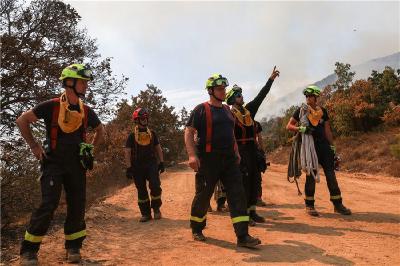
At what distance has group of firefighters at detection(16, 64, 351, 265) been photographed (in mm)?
5395

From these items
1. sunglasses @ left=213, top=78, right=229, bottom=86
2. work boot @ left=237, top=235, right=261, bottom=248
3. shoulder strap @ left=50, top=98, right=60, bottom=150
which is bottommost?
work boot @ left=237, top=235, right=261, bottom=248

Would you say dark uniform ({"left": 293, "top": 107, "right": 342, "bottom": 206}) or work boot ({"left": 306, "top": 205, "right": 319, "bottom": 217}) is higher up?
dark uniform ({"left": 293, "top": 107, "right": 342, "bottom": 206})

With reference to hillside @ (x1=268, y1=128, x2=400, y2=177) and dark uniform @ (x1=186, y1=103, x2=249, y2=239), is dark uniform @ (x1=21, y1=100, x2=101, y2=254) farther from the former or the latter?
hillside @ (x1=268, y1=128, x2=400, y2=177)

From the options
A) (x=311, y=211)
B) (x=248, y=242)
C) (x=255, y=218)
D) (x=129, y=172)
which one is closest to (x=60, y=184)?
(x=248, y=242)

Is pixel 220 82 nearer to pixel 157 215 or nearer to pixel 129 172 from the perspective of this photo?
Result: pixel 129 172

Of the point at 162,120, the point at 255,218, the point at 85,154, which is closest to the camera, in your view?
the point at 85,154

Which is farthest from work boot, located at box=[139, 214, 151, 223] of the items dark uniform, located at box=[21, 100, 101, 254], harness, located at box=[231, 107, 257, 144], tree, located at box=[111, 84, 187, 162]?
tree, located at box=[111, 84, 187, 162]

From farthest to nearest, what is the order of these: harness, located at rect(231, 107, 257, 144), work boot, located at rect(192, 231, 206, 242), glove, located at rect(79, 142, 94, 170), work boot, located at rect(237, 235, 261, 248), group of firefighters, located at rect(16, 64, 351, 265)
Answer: harness, located at rect(231, 107, 257, 144) < work boot, located at rect(192, 231, 206, 242) < work boot, located at rect(237, 235, 261, 248) < glove, located at rect(79, 142, 94, 170) < group of firefighters, located at rect(16, 64, 351, 265)

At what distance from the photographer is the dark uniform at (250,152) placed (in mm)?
7641

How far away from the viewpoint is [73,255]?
5.50 m

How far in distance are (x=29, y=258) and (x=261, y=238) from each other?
3.34m

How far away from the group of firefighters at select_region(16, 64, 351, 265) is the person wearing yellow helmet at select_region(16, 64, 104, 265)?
0.03ft

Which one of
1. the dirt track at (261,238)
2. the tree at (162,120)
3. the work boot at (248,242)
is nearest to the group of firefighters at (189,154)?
the work boot at (248,242)

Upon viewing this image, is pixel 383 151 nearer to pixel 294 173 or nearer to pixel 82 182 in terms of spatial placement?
pixel 294 173
